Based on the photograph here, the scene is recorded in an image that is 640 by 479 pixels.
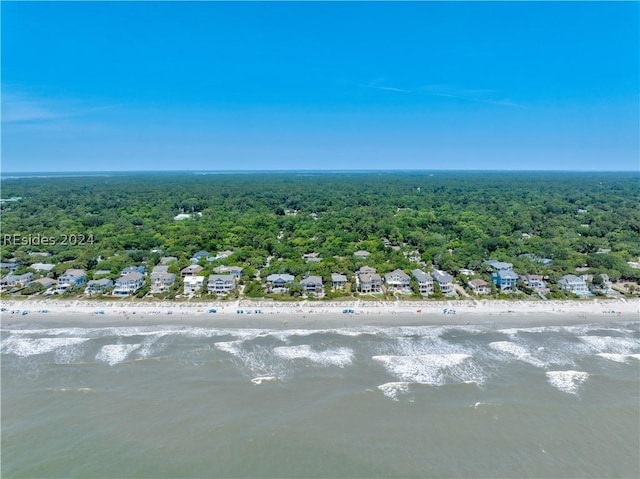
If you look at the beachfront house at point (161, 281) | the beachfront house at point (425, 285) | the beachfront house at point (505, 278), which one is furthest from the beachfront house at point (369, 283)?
the beachfront house at point (161, 281)

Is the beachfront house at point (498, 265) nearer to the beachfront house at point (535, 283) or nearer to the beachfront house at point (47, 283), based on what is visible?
the beachfront house at point (535, 283)

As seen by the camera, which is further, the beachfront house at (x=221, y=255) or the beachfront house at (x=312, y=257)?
the beachfront house at (x=312, y=257)

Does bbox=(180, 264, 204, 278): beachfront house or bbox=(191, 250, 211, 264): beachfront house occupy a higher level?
bbox=(191, 250, 211, 264): beachfront house

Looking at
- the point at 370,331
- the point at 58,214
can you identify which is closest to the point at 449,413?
the point at 370,331

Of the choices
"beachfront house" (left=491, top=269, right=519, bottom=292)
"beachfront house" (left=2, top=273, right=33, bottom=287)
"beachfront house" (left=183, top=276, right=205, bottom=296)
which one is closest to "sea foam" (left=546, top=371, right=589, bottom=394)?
"beachfront house" (left=491, top=269, right=519, bottom=292)

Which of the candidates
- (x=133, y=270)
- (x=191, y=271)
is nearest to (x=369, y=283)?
(x=191, y=271)

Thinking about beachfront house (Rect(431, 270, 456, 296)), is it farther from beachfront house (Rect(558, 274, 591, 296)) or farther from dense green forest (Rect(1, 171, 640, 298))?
beachfront house (Rect(558, 274, 591, 296))

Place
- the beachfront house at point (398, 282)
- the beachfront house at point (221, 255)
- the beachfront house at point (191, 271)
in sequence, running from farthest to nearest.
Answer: the beachfront house at point (221, 255) < the beachfront house at point (191, 271) < the beachfront house at point (398, 282)
